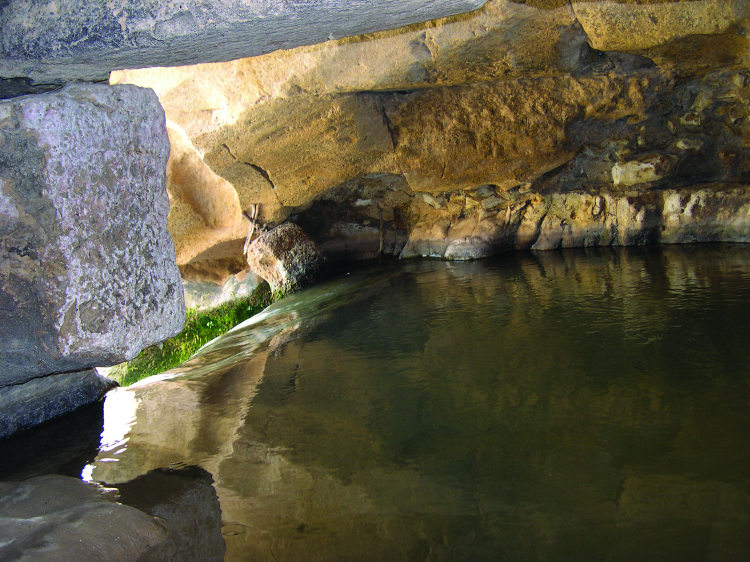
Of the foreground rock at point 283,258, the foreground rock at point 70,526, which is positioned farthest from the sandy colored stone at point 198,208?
the foreground rock at point 70,526

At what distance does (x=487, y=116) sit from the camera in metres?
7.12

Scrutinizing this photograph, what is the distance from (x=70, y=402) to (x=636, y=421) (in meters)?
3.19

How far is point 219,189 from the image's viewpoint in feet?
25.9

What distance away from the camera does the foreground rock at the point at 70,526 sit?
2.07 meters

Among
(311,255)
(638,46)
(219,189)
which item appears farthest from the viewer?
(311,255)

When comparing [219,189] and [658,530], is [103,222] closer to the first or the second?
[658,530]

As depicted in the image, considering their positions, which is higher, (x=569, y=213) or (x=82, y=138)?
(x=82, y=138)

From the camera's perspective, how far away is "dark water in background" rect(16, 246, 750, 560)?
2145 millimetres

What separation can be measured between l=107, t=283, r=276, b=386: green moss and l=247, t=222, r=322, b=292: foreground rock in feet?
0.77

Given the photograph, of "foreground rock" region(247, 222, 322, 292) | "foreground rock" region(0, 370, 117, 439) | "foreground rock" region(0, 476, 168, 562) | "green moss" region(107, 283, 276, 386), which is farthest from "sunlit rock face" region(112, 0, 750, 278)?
"foreground rock" region(0, 476, 168, 562)

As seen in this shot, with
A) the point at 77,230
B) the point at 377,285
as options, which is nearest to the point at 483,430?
the point at 77,230

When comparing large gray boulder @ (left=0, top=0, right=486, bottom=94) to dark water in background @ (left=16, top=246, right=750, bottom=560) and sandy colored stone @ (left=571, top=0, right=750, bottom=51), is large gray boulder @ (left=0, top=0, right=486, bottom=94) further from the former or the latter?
sandy colored stone @ (left=571, top=0, right=750, bottom=51)

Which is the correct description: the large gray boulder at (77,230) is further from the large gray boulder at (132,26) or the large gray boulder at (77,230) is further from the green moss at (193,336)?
the green moss at (193,336)

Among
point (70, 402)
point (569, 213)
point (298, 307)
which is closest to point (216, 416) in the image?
point (70, 402)
